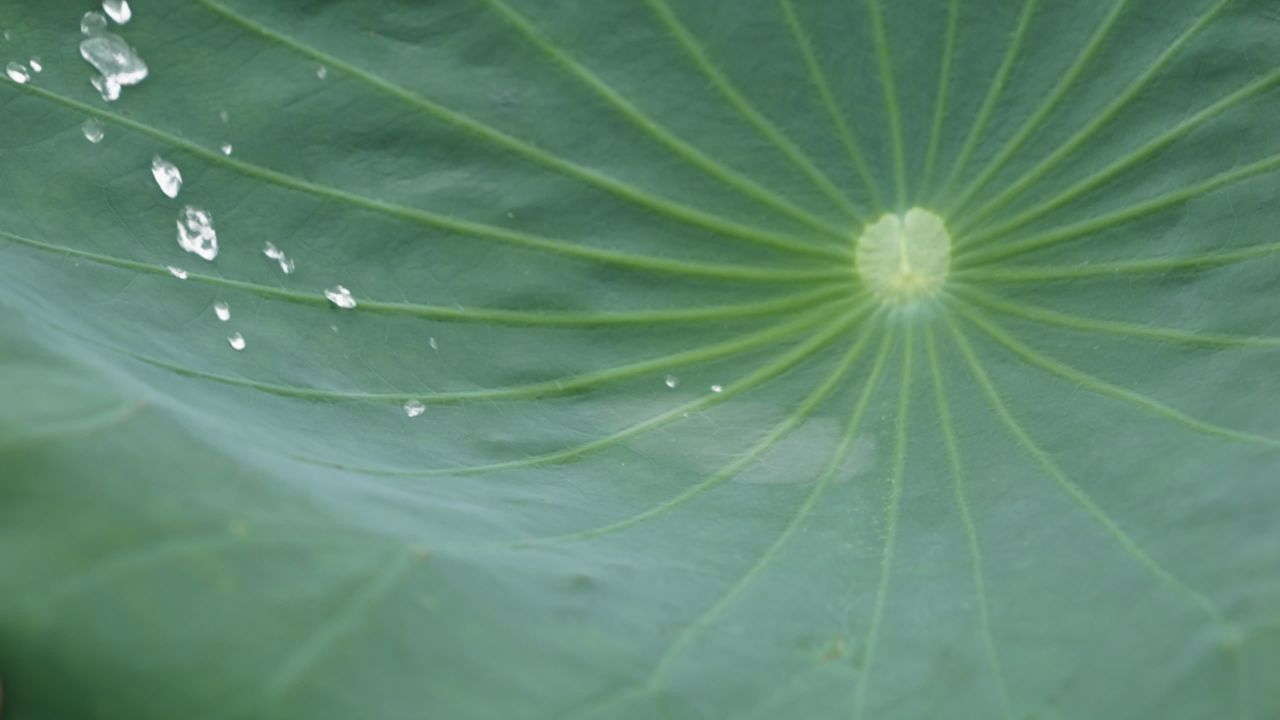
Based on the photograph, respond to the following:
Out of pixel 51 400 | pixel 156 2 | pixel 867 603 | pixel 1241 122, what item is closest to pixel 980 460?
pixel 867 603

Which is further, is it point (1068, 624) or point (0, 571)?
point (1068, 624)

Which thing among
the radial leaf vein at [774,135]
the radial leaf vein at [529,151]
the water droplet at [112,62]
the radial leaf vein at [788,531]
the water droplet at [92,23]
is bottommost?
the radial leaf vein at [788,531]

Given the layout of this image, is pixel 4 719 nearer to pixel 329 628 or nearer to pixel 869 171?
pixel 329 628

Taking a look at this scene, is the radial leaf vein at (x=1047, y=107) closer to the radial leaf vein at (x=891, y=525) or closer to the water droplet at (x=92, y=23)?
the radial leaf vein at (x=891, y=525)

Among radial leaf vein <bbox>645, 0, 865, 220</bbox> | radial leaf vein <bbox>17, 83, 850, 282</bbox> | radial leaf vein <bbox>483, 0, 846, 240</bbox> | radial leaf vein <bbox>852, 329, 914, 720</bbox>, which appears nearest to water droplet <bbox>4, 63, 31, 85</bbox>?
radial leaf vein <bbox>17, 83, 850, 282</bbox>

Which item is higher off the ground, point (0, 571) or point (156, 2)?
point (156, 2)

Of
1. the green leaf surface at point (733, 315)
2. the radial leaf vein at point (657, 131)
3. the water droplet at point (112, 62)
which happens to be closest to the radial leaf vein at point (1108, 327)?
the green leaf surface at point (733, 315)

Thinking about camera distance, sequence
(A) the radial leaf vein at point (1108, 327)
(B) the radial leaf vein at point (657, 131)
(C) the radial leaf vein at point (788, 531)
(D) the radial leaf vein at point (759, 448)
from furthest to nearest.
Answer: (B) the radial leaf vein at point (657, 131)
(A) the radial leaf vein at point (1108, 327)
(D) the radial leaf vein at point (759, 448)
(C) the radial leaf vein at point (788, 531)

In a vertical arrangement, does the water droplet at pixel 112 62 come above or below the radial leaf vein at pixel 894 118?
below
